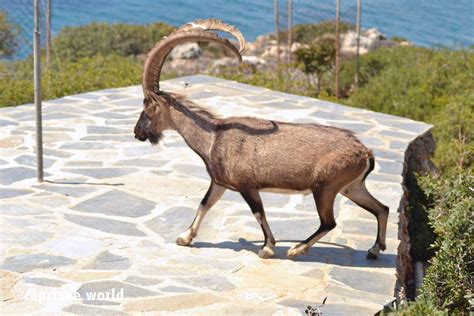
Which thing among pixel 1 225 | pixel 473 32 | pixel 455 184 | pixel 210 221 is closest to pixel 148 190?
pixel 210 221

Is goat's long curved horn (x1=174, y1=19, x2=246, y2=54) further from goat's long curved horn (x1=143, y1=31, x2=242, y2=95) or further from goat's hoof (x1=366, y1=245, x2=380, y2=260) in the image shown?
goat's hoof (x1=366, y1=245, x2=380, y2=260)

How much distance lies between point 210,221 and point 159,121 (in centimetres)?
124

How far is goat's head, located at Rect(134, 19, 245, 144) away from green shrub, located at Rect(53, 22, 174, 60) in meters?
19.0

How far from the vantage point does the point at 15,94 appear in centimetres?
1330

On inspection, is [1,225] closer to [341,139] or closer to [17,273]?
[17,273]

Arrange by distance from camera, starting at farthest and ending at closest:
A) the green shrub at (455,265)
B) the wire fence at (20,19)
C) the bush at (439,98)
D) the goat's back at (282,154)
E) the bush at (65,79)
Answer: the wire fence at (20,19)
the bush at (65,79)
the bush at (439,98)
the goat's back at (282,154)
the green shrub at (455,265)

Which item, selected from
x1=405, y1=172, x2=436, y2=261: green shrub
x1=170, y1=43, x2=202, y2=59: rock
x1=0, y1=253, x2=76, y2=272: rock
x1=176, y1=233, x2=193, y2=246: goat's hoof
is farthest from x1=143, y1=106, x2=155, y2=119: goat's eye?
x1=170, y1=43, x2=202, y2=59: rock

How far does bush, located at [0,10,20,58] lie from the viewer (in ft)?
72.9

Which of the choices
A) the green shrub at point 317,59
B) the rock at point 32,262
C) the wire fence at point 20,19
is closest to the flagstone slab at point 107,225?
the rock at point 32,262

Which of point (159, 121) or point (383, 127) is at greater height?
point (159, 121)

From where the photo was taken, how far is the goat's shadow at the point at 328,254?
6.84 metres

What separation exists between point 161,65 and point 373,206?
1.95m

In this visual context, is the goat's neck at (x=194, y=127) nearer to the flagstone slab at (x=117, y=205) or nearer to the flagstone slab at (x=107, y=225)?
the flagstone slab at (x=107, y=225)

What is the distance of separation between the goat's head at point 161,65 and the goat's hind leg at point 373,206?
4.55 feet
